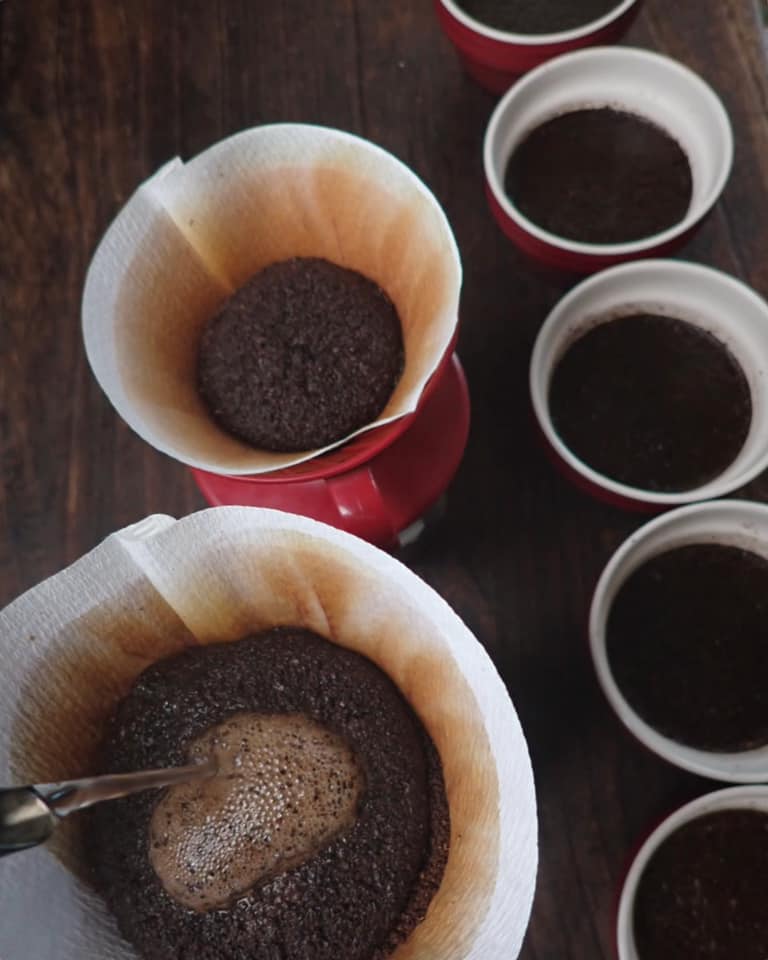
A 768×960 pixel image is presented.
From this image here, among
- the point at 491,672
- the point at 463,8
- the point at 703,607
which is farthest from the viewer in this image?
the point at 463,8

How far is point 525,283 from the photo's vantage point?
959mm

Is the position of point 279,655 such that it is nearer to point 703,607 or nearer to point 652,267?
point 703,607

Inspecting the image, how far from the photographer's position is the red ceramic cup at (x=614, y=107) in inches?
34.2

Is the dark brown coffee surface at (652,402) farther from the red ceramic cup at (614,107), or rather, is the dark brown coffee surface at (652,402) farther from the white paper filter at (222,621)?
the white paper filter at (222,621)

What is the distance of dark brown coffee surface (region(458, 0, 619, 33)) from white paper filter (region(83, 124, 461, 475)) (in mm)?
440

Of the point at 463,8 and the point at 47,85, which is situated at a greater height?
the point at 47,85

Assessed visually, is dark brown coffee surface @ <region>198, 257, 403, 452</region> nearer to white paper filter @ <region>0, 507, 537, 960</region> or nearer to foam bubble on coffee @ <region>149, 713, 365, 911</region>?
white paper filter @ <region>0, 507, 537, 960</region>

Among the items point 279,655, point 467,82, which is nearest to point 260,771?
point 279,655

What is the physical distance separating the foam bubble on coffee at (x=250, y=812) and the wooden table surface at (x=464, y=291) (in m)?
0.25

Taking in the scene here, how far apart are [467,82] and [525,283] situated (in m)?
0.29

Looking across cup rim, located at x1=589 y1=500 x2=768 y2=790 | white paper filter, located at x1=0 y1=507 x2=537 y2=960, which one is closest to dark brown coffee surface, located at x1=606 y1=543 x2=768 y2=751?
cup rim, located at x1=589 y1=500 x2=768 y2=790

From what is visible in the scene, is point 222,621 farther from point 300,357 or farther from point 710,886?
point 710,886

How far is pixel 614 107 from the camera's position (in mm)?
996

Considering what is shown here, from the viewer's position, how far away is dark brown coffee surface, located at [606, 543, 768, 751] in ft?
2.53
